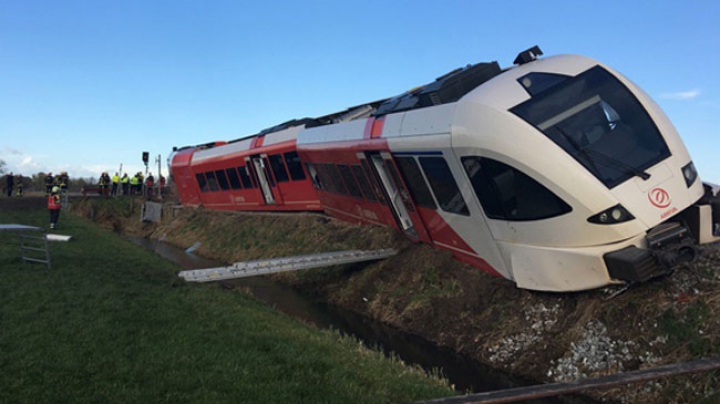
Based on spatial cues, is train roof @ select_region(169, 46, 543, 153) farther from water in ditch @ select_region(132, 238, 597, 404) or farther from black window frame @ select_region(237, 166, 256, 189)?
black window frame @ select_region(237, 166, 256, 189)

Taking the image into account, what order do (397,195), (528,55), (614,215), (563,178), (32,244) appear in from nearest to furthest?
(614,215), (563,178), (528,55), (397,195), (32,244)

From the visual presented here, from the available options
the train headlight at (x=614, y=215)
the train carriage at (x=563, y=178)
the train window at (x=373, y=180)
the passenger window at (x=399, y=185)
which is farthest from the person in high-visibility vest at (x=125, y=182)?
the train headlight at (x=614, y=215)

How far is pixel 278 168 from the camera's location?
20.0m

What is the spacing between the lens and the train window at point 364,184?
13594 mm

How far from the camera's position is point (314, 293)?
576 inches

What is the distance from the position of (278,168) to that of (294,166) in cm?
126

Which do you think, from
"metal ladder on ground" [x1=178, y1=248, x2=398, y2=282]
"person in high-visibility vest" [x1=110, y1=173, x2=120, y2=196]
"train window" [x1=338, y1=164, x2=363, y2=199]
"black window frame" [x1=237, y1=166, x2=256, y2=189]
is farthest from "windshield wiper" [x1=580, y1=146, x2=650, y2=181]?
"person in high-visibility vest" [x1=110, y1=173, x2=120, y2=196]

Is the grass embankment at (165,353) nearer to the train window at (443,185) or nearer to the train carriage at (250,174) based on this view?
the train window at (443,185)

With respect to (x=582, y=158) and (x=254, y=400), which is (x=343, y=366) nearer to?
(x=254, y=400)

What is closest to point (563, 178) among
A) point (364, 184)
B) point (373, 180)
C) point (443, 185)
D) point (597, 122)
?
point (597, 122)

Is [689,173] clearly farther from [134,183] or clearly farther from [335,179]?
[134,183]

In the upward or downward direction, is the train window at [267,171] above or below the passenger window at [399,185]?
above

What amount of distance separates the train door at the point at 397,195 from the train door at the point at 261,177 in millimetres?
9436

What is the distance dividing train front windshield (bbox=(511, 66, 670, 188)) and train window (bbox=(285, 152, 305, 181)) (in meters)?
11.1
